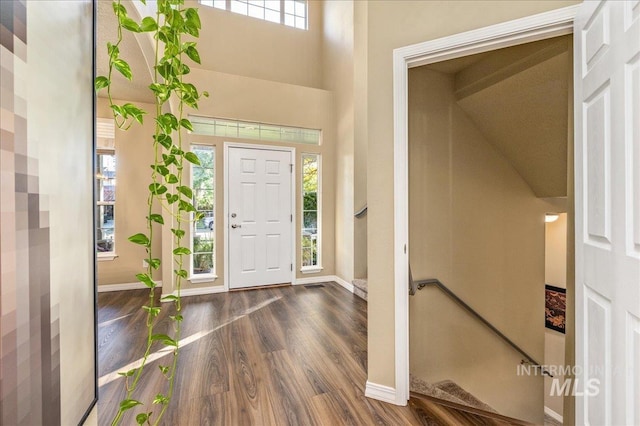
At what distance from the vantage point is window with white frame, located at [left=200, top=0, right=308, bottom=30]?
15.1 feet

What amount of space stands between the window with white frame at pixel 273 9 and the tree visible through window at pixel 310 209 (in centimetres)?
248

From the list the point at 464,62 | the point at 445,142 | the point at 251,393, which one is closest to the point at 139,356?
the point at 251,393

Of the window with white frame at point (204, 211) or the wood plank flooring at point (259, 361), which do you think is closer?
the wood plank flooring at point (259, 361)

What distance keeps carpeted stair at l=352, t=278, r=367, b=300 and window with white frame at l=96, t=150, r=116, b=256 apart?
3422mm

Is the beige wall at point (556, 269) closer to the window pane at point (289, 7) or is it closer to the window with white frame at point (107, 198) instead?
the window pane at point (289, 7)

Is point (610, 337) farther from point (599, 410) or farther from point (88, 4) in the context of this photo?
point (88, 4)

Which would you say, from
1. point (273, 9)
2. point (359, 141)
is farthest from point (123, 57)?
point (273, 9)

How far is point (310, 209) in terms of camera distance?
452cm

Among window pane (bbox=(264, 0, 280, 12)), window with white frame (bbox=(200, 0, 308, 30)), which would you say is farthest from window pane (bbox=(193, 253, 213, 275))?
window pane (bbox=(264, 0, 280, 12))

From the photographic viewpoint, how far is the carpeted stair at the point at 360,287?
3.64m

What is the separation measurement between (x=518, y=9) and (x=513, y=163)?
1.90 metres

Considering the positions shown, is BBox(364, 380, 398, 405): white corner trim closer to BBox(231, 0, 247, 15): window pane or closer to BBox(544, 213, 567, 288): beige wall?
BBox(544, 213, 567, 288): beige wall

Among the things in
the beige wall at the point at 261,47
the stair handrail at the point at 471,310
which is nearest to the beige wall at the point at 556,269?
the stair handrail at the point at 471,310

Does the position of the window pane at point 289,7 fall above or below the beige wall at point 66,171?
above
